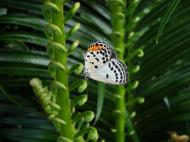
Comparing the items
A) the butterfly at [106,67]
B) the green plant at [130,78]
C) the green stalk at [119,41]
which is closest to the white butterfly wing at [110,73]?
the butterfly at [106,67]

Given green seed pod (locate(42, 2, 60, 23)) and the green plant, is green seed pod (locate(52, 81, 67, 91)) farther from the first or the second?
the green plant

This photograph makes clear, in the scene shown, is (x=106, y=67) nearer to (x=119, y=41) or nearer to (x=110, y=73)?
(x=110, y=73)

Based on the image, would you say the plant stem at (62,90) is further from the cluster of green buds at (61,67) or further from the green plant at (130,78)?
the green plant at (130,78)

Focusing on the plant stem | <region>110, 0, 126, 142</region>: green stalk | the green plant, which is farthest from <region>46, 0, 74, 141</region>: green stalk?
the green plant

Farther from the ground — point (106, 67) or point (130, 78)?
point (130, 78)

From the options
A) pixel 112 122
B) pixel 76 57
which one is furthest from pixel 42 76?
pixel 112 122

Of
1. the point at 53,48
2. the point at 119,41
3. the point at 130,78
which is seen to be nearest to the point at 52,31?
the point at 53,48
